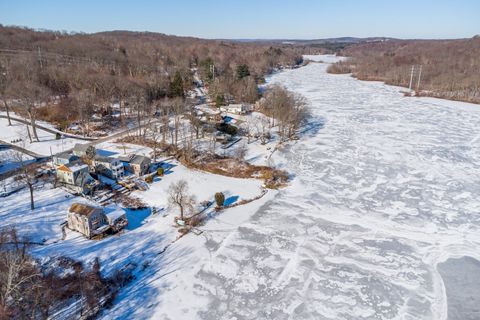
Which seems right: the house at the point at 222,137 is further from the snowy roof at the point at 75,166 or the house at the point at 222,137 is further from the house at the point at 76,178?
the house at the point at 76,178

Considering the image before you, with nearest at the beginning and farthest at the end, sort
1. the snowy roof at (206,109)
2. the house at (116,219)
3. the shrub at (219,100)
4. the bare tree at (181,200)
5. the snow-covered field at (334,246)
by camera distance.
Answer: the snow-covered field at (334,246) < the house at (116,219) < the bare tree at (181,200) < the snowy roof at (206,109) < the shrub at (219,100)


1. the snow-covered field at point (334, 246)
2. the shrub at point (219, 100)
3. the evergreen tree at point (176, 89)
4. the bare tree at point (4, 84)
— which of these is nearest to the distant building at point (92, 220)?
the snow-covered field at point (334, 246)

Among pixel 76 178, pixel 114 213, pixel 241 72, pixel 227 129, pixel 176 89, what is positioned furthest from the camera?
pixel 241 72

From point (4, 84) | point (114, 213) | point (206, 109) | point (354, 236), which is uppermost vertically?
point (4, 84)

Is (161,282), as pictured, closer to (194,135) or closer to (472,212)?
(472,212)

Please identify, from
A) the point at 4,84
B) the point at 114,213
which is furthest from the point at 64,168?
the point at 4,84

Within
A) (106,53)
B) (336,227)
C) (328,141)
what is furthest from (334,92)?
(336,227)

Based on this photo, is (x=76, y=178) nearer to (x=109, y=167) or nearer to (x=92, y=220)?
(x=109, y=167)
